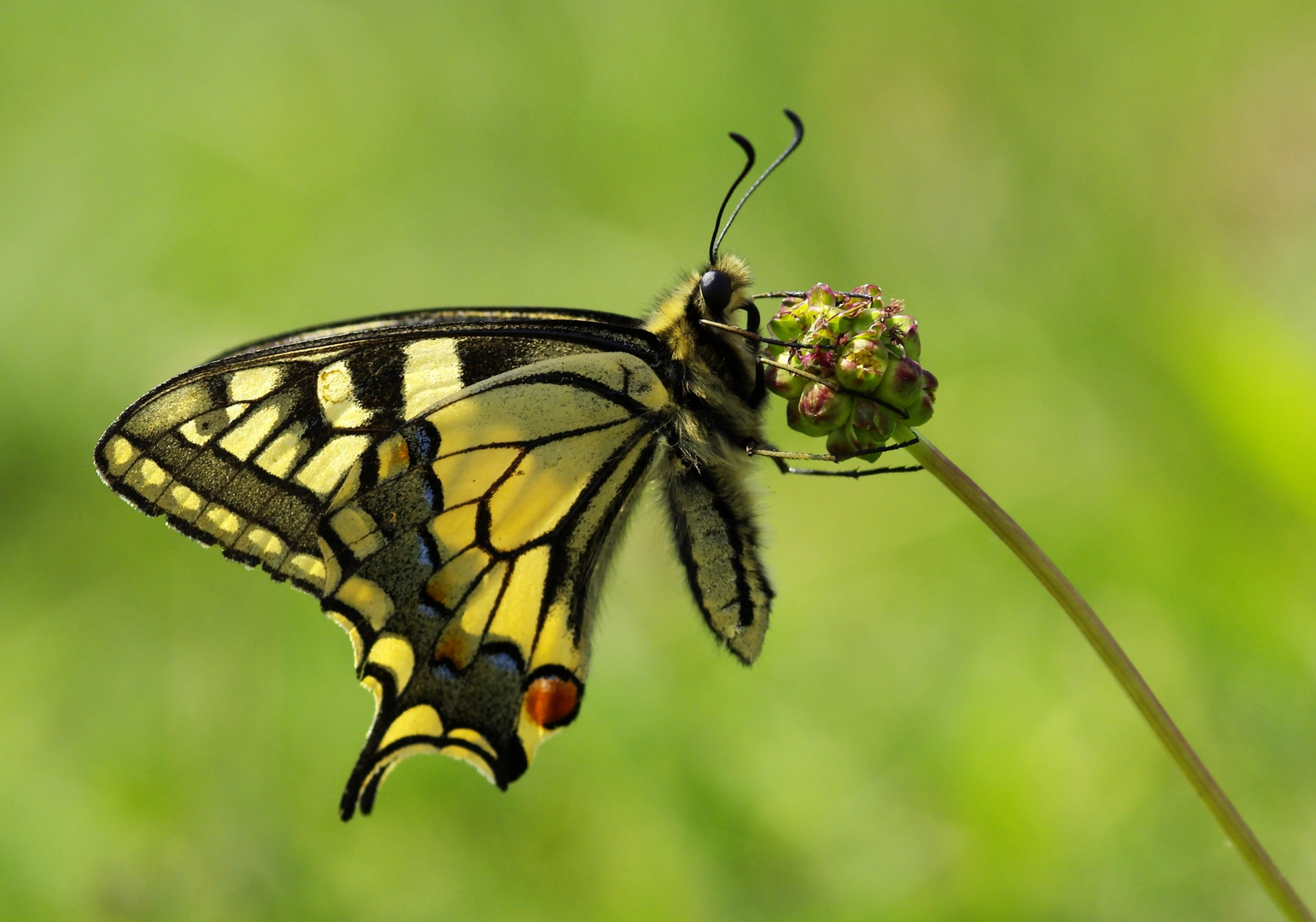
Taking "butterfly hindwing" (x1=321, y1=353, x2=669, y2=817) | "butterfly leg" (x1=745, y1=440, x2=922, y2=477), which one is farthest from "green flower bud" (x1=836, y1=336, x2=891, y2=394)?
"butterfly hindwing" (x1=321, y1=353, x2=669, y2=817)

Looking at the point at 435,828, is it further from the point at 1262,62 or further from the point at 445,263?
the point at 1262,62

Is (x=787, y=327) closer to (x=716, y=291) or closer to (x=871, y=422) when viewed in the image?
(x=871, y=422)

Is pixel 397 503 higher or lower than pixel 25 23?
lower

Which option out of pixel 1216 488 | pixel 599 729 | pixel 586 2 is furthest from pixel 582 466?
pixel 586 2

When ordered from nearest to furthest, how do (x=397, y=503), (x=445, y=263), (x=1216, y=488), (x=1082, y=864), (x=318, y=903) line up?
1. (x=397, y=503)
2. (x=1082, y=864)
3. (x=318, y=903)
4. (x=1216, y=488)
5. (x=445, y=263)

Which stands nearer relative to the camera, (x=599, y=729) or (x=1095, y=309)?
(x=599, y=729)

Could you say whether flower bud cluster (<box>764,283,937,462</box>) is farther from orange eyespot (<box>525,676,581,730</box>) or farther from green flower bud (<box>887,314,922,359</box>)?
orange eyespot (<box>525,676,581,730</box>)

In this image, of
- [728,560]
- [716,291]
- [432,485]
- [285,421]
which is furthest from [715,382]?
[285,421]
